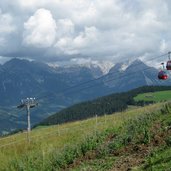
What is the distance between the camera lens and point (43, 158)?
68.8 feet

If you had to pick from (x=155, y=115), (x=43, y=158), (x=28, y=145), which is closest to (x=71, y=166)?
(x=43, y=158)

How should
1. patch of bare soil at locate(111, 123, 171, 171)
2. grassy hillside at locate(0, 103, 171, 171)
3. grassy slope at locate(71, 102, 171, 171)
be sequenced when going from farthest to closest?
grassy hillside at locate(0, 103, 171, 171)
patch of bare soil at locate(111, 123, 171, 171)
grassy slope at locate(71, 102, 171, 171)

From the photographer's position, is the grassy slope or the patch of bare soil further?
the patch of bare soil

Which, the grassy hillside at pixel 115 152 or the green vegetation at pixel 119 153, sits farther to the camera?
the grassy hillside at pixel 115 152

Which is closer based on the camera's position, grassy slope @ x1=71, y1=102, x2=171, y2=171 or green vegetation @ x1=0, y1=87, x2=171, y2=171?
grassy slope @ x1=71, y1=102, x2=171, y2=171

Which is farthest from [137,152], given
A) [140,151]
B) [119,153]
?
[119,153]

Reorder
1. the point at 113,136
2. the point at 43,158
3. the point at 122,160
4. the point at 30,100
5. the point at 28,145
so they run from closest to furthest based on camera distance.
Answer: the point at 122,160 < the point at 43,158 < the point at 113,136 < the point at 28,145 < the point at 30,100

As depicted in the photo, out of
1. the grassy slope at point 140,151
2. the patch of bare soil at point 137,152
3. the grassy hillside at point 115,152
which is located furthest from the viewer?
the grassy hillside at point 115,152

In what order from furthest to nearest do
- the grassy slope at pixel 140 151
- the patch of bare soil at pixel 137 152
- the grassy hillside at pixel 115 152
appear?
the grassy hillside at pixel 115 152, the patch of bare soil at pixel 137 152, the grassy slope at pixel 140 151

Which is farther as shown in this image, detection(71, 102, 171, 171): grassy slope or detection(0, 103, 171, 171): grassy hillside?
detection(0, 103, 171, 171): grassy hillside

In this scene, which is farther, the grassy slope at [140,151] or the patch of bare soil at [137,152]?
the patch of bare soil at [137,152]

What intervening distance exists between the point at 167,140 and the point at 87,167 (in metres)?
3.42

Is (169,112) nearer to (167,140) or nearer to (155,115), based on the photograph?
(155,115)

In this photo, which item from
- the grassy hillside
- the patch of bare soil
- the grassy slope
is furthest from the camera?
the grassy hillside
